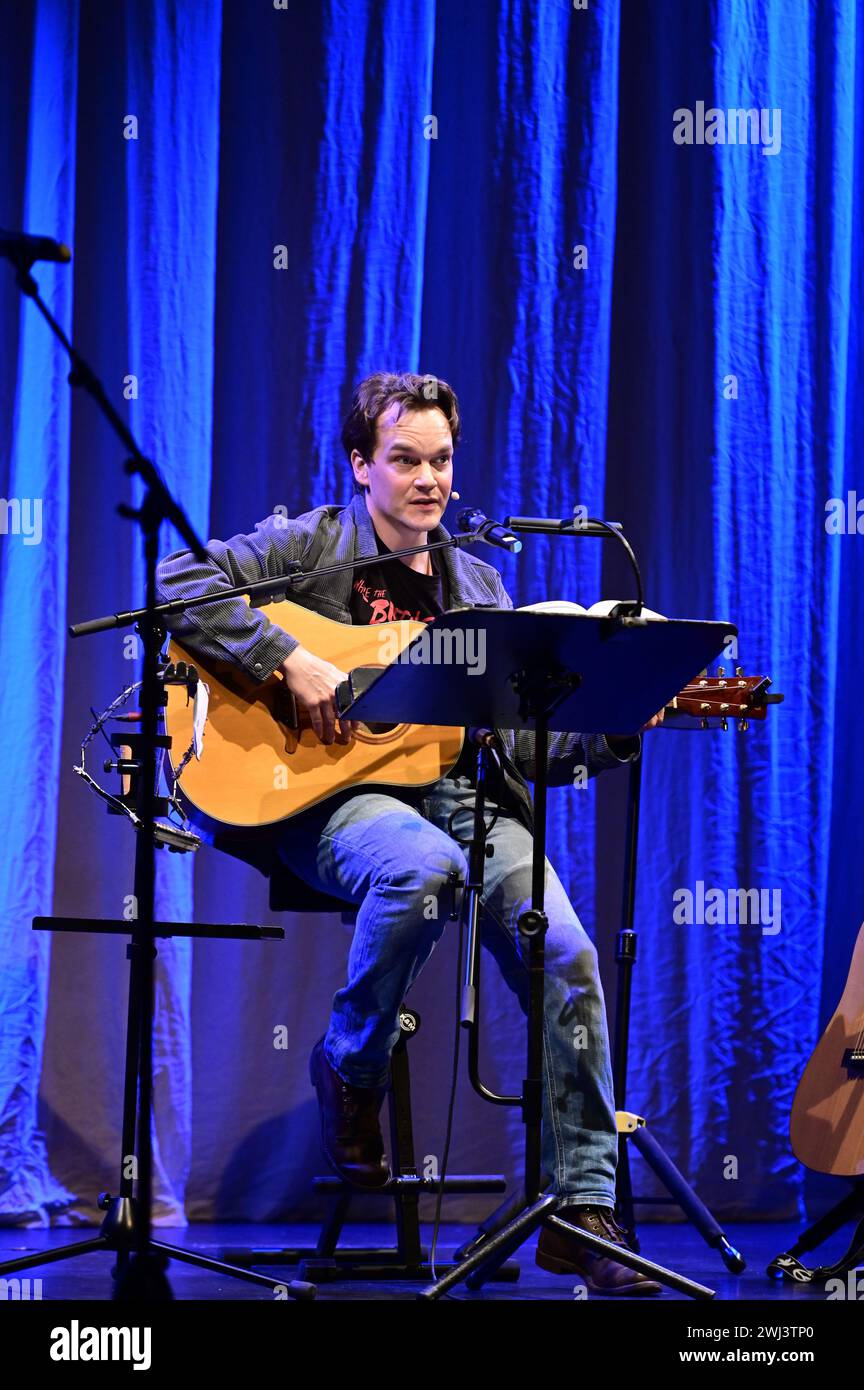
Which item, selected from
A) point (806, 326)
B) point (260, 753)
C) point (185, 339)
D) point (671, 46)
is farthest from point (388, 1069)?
point (671, 46)

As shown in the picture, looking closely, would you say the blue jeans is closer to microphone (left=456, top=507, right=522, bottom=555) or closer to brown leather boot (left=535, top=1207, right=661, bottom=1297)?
brown leather boot (left=535, top=1207, right=661, bottom=1297)

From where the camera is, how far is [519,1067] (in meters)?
4.04

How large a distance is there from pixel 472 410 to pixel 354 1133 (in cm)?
213

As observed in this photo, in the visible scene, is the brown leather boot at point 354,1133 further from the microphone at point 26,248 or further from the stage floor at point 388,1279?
the microphone at point 26,248

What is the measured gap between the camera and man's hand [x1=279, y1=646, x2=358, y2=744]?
3.15 metres

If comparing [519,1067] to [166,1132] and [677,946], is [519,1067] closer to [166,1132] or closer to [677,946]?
[677,946]

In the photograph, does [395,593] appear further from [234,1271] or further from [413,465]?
[234,1271]

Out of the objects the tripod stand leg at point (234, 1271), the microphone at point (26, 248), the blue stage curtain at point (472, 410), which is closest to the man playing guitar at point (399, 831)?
the tripod stand leg at point (234, 1271)

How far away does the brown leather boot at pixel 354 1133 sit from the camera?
2953 mm

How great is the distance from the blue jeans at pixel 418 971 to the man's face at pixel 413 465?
0.78 metres

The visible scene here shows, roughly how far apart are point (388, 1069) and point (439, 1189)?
0.85 ft

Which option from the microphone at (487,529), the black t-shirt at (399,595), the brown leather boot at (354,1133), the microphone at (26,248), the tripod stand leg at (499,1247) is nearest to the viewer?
the microphone at (26,248)

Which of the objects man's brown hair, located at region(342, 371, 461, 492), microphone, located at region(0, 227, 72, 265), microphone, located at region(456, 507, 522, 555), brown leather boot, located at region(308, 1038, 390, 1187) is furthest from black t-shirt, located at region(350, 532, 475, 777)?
microphone, located at region(0, 227, 72, 265)
